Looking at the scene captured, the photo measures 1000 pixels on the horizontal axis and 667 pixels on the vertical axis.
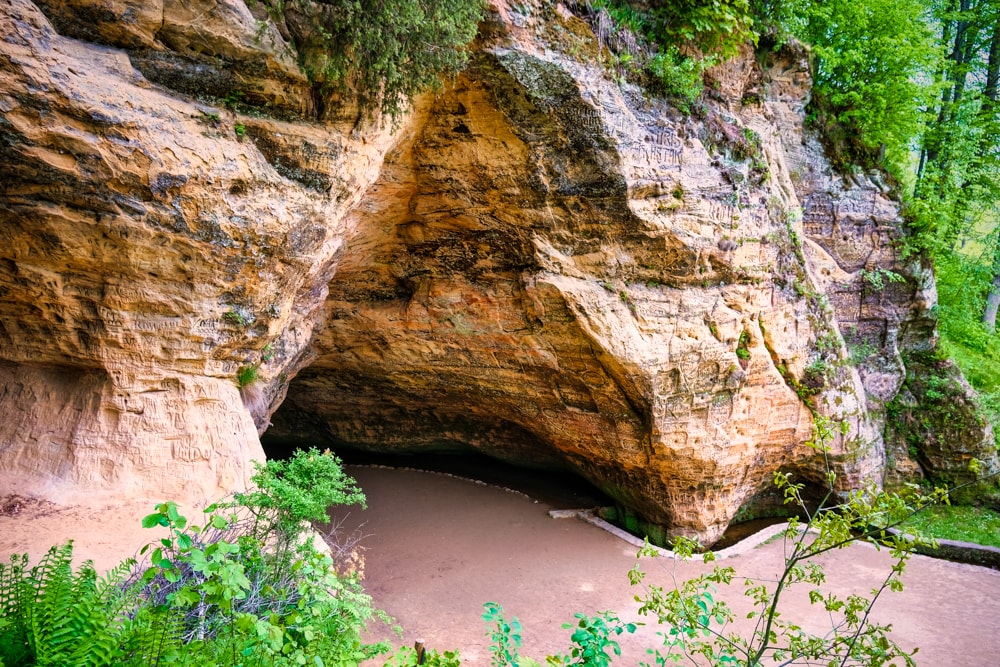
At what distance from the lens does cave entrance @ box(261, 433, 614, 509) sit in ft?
36.3

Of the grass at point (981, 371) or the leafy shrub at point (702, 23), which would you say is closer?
the leafy shrub at point (702, 23)

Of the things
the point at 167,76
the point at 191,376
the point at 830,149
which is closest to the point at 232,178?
the point at 167,76

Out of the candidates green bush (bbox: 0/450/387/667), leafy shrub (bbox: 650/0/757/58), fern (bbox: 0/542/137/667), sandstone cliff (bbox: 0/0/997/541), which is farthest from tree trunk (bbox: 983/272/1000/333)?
fern (bbox: 0/542/137/667)

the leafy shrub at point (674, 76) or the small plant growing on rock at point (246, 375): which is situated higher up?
the leafy shrub at point (674, 76)

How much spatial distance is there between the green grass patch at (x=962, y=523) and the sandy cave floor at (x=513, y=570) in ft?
3.87

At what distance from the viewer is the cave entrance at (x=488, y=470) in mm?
11070

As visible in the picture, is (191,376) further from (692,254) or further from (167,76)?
(692,254)

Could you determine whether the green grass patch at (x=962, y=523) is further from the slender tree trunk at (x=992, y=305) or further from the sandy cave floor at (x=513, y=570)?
the slender tree trunk at (x=992, y=305)

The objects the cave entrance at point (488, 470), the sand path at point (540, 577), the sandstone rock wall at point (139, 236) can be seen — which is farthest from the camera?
the cave entrance at point (488, 470)

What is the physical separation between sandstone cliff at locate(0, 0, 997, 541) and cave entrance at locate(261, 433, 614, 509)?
1.16 ft

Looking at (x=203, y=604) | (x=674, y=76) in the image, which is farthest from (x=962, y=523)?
(x=203, y=604)

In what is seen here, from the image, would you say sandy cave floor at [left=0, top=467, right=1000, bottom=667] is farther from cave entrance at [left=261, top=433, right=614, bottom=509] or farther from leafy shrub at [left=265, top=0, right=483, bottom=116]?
leafy shrub at [left=265, top=0, right=483, bottom=116]

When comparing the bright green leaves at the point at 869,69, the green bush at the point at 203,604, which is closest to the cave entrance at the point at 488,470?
the green bush at the point at 203,604

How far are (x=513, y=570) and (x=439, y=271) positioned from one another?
444cm
